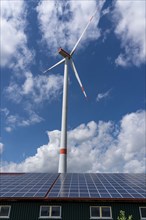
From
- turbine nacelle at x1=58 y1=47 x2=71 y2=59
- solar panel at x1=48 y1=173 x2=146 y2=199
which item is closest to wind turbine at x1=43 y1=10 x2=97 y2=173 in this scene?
turbine nacelle at x1=58 y1=47 x2=71 y2=59

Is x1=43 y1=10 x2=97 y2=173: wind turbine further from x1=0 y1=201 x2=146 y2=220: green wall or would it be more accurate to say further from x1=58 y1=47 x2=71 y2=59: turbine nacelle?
x1=0 y1=201 x2=146 y2=220: green wall

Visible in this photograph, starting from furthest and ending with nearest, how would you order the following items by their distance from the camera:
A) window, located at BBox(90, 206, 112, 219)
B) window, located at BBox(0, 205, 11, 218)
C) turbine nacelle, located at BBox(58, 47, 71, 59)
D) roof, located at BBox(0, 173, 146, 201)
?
turbine nacelle, located at BBox(58, 47, 71, 59), roof, located at BBox(0, 173, 146, 201), window, located at BBox(0, 205, 11, 218), window, located at BBox(90, 206, 112, 219)

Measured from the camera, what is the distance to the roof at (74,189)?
80.4ft

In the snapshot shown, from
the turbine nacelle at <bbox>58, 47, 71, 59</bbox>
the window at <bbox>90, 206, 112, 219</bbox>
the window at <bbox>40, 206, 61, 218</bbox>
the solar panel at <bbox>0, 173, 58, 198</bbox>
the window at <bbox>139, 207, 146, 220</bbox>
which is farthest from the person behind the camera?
the turbine nacelle at <bbox>58, 47, 71, 59</bbox>

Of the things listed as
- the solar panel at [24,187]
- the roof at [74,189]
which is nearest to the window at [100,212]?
the roof at [74,189]

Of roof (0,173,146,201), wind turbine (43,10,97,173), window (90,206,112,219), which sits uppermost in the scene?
wind turbine (43,10,97,173)

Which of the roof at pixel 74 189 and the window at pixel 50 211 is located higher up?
the roof at pixel 74 189

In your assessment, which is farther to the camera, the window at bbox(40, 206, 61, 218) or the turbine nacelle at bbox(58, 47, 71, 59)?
the turbine nacelle at bbox(58, 47, 71, 59)

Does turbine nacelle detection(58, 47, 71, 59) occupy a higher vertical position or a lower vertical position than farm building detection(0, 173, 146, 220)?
higher

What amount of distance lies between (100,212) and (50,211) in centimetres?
562

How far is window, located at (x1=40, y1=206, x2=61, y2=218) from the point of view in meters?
24.1

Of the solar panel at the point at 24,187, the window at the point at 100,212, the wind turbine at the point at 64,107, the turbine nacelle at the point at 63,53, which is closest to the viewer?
the window at the point at 100,212

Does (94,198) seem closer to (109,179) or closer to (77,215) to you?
(77,215)

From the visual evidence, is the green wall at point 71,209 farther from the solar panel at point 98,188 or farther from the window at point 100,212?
the solar panel at point 98,188
